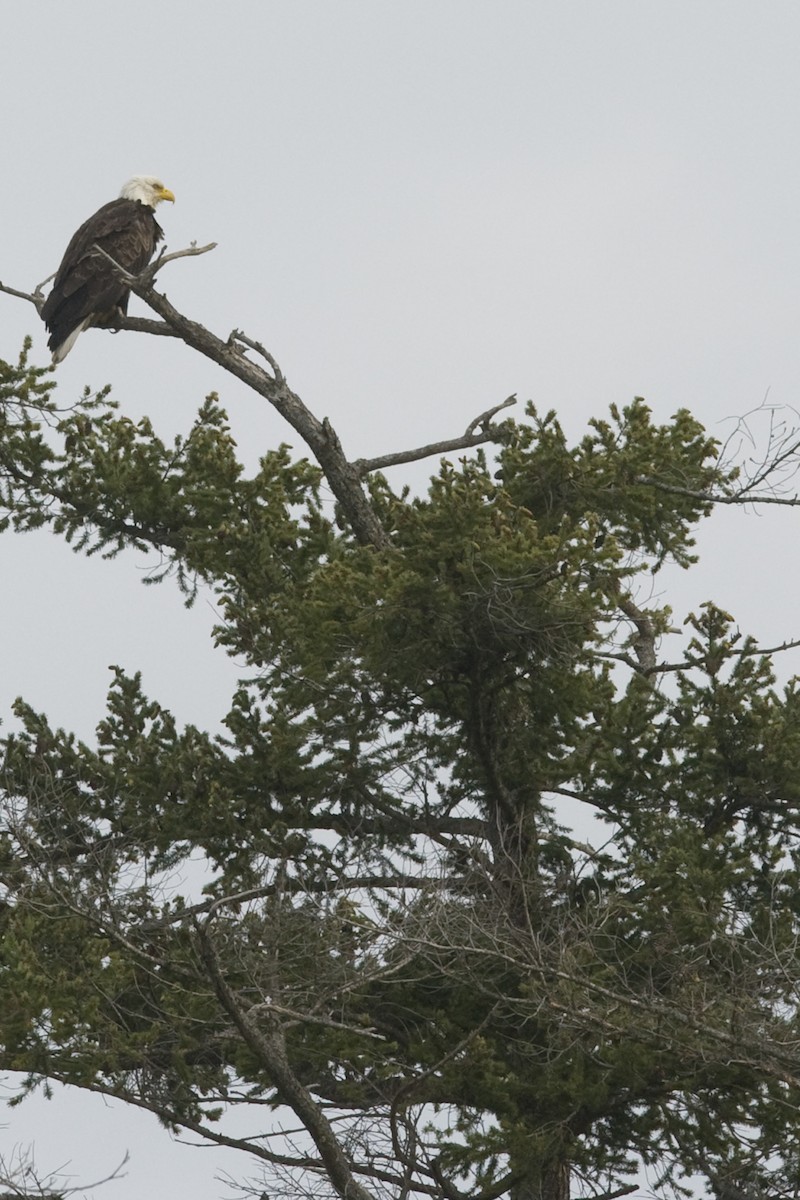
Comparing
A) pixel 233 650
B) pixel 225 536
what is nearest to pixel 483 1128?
pixel 233 650

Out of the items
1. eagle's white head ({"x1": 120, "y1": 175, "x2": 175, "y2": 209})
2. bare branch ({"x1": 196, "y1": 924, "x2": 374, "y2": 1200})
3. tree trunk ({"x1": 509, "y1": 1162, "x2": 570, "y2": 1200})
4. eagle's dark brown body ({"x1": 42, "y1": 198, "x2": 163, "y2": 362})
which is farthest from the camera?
eagle's white head ({"x1": 120, "y1": 175, "x2": 175, "y2": 209})

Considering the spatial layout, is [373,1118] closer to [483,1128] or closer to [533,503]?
[483,1128]

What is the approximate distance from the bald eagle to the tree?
25.5 inches

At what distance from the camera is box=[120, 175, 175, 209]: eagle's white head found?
734 inches

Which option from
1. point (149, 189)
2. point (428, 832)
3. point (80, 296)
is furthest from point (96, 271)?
point (428, 832)

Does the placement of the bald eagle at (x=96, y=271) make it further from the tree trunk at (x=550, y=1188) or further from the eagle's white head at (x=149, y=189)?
the tree trunk at (x=550, y=1188)

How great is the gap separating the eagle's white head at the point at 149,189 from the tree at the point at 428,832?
346 cm

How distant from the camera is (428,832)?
12492mm

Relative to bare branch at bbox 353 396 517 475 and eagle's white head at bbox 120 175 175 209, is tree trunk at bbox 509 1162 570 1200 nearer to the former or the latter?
bare branch at bbox 353 396 517 475

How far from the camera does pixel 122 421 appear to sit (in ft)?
50.2

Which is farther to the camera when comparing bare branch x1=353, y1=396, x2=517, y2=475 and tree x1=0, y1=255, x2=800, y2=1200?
bare branch x1=353, y1=396, x2=517, y2=475

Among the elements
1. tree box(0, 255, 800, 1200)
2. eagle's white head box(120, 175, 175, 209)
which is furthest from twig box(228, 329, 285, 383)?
eagle's white head box(120, 175, 175, 209)

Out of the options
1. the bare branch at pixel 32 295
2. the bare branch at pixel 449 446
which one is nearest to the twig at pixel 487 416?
the bare branch at pixel 449 446

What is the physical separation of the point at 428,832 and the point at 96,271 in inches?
258
